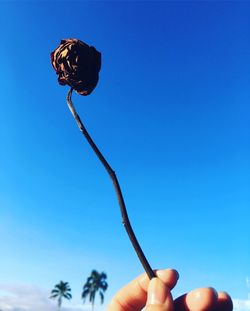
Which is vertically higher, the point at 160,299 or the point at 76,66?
the point at 76,66

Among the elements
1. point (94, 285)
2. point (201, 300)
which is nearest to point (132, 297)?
point (201, 300)

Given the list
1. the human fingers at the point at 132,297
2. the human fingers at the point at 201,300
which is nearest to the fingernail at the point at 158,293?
the human fingers at the point at 201,300

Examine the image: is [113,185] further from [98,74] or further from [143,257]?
[98,74]

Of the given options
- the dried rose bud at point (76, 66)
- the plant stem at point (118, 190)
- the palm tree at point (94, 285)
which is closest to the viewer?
the plant stem at point (118, 190)

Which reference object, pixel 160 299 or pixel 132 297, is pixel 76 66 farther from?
pixel 132 297

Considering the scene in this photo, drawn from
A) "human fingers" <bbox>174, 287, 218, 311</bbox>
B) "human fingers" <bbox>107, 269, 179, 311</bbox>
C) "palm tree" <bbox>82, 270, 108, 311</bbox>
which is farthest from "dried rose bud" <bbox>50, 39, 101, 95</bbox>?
"palm tree" <bbox>82, 270, 108, 311</bbox>

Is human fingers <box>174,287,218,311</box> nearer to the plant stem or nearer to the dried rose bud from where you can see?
the plant stem

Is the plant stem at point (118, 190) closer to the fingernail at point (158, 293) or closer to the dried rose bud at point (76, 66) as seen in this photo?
the dried rose bud at point (76, 66)
